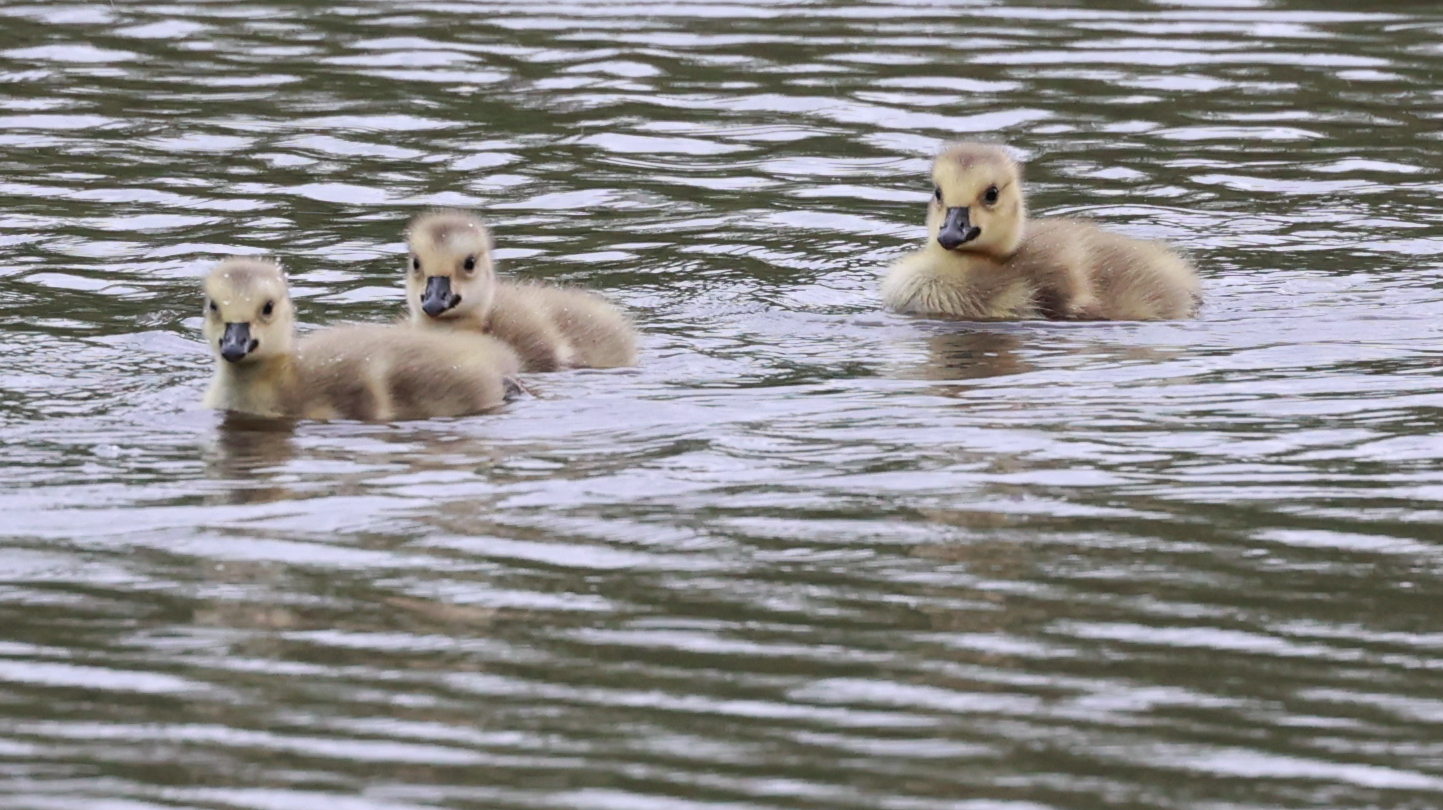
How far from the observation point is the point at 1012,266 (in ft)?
32.3

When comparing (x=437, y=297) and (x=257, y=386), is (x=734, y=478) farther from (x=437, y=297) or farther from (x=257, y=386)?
(x=437, y=297)

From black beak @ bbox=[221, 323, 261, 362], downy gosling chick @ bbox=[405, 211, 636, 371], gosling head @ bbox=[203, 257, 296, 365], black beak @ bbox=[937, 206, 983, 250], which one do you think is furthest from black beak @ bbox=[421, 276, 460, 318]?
black beak @ bbox=[937, 206, 983, 250]

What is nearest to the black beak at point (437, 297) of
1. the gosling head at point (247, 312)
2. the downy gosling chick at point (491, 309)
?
the downy gosling chick at point (491, 309)

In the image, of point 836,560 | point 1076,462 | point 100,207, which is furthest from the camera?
point 100,207

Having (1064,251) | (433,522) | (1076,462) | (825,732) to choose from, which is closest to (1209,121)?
(1064,251)

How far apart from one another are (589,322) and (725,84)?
5.66 m

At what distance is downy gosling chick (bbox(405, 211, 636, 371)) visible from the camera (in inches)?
336

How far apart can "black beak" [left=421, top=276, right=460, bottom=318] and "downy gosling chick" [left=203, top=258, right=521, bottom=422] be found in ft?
1.24

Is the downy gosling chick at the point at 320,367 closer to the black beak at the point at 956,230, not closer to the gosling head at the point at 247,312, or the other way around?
the gosling head at the point at 247,312

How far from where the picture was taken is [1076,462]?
6.86 metres

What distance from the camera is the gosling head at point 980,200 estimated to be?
9.70 m

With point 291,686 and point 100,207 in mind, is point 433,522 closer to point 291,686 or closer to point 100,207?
point 291,686

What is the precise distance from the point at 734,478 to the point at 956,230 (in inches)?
124

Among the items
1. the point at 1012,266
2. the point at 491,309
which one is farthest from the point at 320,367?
the point at 1012,266
